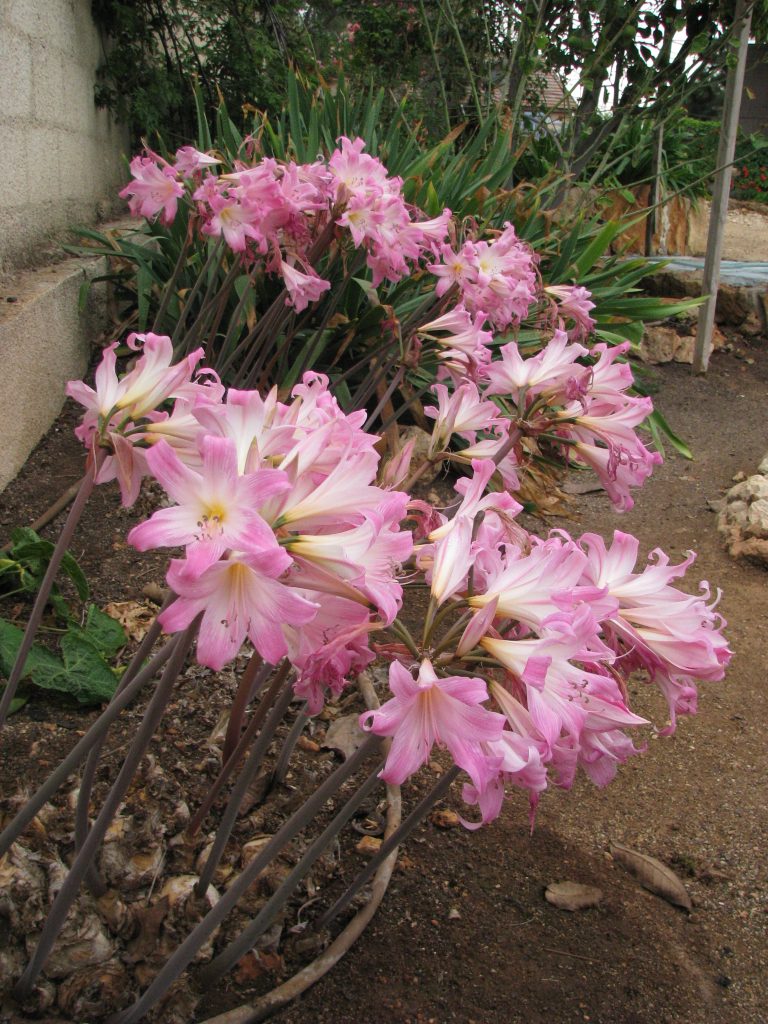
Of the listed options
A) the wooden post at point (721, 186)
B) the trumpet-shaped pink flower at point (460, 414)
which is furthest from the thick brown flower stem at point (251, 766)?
the wooden post at point (721, 186)

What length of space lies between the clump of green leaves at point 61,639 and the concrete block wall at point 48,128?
1470 millimetres

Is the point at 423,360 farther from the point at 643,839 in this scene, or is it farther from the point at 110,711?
the point at 110,711

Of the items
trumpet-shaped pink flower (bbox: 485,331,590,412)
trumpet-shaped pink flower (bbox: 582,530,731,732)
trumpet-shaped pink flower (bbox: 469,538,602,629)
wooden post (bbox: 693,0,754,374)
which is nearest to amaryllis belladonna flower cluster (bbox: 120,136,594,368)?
trumpet-shaped pink flower (bbox: 485,331,590,412)

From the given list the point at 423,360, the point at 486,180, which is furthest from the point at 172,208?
the point at 486,180

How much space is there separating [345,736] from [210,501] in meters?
1.33

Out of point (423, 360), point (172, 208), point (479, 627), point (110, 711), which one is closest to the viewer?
point (479, 627)

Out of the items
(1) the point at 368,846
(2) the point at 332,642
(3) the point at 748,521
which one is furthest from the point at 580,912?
(3) the point at 748,521

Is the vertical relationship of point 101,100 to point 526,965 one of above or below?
above

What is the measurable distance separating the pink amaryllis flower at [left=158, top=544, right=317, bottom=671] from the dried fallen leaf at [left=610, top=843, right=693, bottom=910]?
1.32 metres

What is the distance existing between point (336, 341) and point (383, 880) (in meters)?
2.51

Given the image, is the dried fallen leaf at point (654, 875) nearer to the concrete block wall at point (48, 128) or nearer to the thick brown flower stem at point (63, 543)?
the thick brown flower stem at point (63, 543)

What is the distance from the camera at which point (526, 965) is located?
149 centimetres

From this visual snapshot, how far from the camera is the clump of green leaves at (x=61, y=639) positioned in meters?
1.94

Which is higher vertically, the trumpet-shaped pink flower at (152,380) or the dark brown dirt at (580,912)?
the trumpet-shaped pink flower at (152,380)
